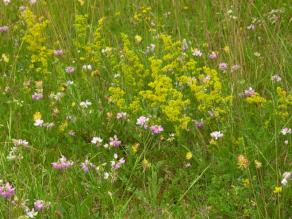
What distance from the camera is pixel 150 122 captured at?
344cm

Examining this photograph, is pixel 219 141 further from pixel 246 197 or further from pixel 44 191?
pixel 44 191

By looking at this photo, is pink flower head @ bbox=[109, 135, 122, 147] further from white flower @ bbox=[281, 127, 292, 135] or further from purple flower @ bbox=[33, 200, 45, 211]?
white flower @ bbox=[281, 127, 292, 135]

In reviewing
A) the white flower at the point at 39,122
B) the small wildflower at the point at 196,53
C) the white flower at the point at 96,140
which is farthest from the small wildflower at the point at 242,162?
the small wildflower at the point at 196,53

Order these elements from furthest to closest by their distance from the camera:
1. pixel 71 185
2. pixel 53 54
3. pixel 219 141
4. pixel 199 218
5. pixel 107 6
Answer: pixel 107 6 → pixel 53 54 → pixel 219 141 → pixel 71 185 → pixel 199 218

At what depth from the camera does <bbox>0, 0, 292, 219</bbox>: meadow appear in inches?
115

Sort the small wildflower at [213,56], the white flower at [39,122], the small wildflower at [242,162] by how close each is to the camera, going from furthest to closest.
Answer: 1. the small wildflower at [213,56]
2. the white flower at [39,122]
3. the small wildflower at [242,162]

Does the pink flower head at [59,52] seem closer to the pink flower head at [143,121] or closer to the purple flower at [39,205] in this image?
the pink flower head at [143,121]

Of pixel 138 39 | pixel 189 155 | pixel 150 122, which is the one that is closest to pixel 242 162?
pixel 189 155

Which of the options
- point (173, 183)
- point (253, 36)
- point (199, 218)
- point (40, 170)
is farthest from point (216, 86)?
point (253, 36)

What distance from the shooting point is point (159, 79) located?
11.3 ft

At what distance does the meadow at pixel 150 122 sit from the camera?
2912 mm

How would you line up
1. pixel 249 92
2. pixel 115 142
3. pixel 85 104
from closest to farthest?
1. pixel 115 142
2. pixel 249 92
3. pixel 85 104

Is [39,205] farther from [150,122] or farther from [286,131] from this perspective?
[286,131]

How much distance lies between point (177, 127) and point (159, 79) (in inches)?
11.9
